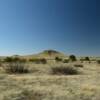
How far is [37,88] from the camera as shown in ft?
43.0

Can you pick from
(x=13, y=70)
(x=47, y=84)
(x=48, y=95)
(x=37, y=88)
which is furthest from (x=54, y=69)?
(x=48, y=95)

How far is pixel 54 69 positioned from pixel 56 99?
11212mm

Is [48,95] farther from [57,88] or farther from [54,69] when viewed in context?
[54,69]

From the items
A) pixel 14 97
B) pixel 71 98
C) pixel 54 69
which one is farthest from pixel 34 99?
pixel 54 69

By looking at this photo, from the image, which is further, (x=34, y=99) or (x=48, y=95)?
(x=48, y=95)

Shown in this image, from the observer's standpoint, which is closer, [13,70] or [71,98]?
[71,98]

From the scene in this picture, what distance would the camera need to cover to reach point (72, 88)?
1327 cm

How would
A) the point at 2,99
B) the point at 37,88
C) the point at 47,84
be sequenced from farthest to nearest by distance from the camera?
the point at 47,84 < the point at 37,88 < the point at 2,99

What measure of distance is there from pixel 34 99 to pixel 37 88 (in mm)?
2246

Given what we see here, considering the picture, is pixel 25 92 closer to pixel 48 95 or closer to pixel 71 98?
pixel 48 95

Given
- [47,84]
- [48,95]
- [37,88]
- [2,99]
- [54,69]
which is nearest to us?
[2,99]

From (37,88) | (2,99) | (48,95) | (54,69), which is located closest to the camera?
(2,99)

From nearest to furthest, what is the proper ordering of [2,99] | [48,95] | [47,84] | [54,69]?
[2,99] < [48,95] < [47,84] < [54,69]

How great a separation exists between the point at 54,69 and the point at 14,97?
1126cm
